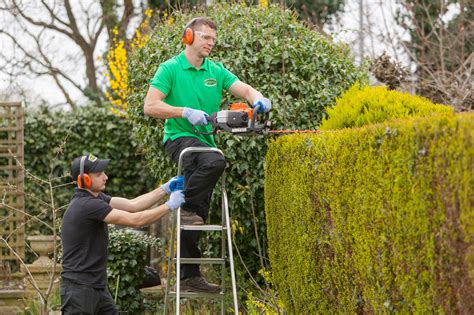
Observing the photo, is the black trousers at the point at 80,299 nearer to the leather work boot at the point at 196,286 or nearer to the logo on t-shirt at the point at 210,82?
the leather work boot at the point at 196,286

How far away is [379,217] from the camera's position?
4105 millimetres

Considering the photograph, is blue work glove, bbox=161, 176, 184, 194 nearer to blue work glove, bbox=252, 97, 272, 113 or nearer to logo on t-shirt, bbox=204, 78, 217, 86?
blue work glove, bbox=252, 97, 272, 113

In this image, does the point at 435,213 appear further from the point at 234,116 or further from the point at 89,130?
the point at 89,130

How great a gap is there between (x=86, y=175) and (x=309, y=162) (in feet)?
4.75

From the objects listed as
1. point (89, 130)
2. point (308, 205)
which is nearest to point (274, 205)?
point (308, 205)

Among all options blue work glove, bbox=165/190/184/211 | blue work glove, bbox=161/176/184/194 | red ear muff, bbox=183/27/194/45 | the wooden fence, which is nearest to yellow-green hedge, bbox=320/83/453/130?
red ear muff, bbox=183/27/194/45

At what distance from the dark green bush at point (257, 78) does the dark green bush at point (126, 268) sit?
1032mm

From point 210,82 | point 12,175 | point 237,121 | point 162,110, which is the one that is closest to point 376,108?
point 237,121

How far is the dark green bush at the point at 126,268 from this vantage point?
8.25 meters

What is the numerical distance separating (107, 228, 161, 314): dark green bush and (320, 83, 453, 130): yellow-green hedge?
10.3ft

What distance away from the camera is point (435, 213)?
3.53 meters

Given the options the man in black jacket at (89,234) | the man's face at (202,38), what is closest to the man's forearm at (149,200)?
the man in black jacket at (89,234)

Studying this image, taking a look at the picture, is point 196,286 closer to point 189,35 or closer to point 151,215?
point 151,215

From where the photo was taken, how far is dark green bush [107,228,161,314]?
27.1ft
